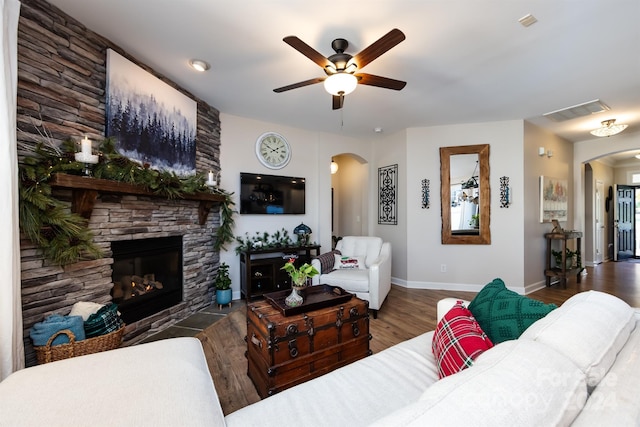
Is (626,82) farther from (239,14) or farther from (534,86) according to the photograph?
(239,14)

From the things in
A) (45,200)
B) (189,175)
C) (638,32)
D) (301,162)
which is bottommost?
(45,200)

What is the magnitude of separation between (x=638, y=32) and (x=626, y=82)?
110 centimetres

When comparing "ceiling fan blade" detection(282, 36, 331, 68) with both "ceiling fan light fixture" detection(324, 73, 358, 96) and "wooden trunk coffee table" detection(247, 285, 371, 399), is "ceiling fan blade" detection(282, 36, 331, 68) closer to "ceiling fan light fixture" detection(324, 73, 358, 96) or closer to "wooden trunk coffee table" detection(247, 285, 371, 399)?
"ceiling fan light fixture" detection(324, 73, 358, 96)

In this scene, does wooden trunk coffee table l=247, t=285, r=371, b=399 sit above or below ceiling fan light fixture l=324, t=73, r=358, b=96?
below

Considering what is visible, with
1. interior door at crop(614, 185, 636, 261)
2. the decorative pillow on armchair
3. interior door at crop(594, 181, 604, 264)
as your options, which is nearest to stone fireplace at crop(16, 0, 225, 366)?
the decorative pillow on armchair

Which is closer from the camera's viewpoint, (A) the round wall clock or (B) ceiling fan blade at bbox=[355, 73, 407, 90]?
(B) ceiling fan blade at bbox=[355, 73, 407, 90]

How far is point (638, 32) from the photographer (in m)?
2.01

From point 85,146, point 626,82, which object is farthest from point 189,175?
point 626,82

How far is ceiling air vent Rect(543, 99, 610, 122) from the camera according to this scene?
10.9 ft

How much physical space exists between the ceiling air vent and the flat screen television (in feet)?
12.1

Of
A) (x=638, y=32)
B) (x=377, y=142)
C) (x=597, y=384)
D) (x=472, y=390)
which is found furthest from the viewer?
(x=377, y=142)

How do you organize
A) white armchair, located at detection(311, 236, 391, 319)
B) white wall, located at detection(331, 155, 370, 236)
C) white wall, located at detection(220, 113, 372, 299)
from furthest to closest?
white wall, located at detection(331, 155, 370, 236) → white wall, located at detection(220, 113, 372, 299) → white armchair, located at detection(311, 236, 391, 319)

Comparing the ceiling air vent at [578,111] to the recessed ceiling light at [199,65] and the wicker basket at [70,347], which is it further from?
the wicker basket at [70,347]

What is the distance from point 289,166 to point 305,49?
247 centimetres
